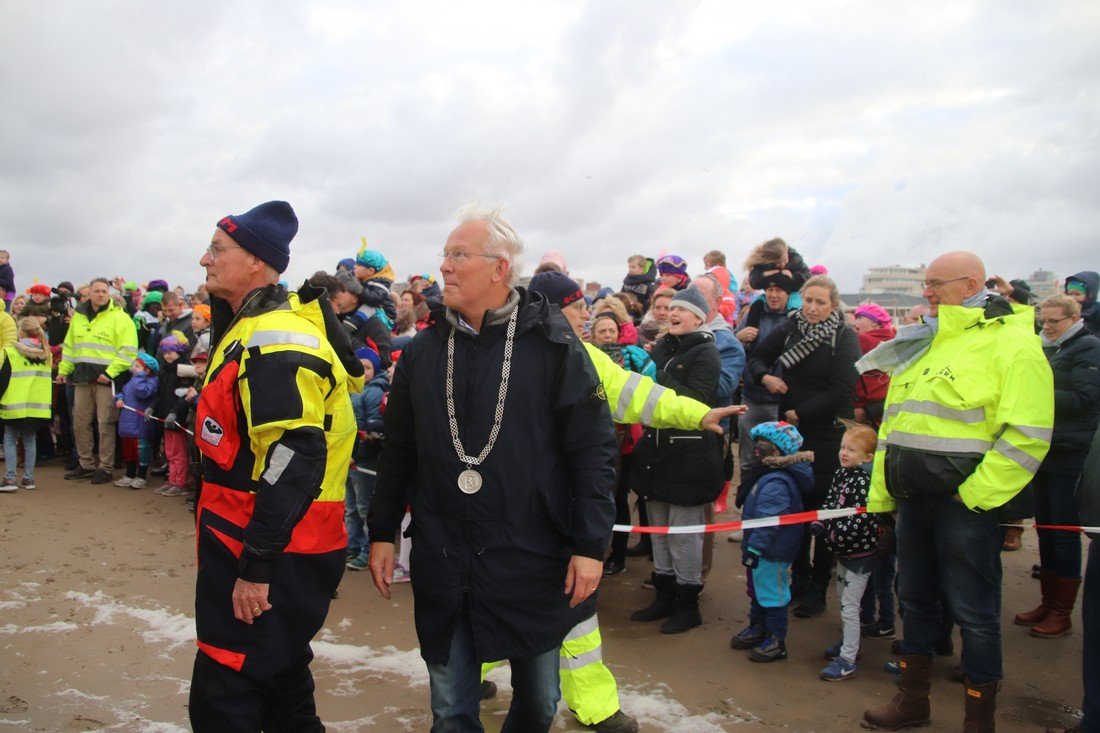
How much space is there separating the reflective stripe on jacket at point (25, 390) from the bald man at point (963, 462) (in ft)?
30.7

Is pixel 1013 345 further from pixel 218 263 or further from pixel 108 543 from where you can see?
pixel 108 543

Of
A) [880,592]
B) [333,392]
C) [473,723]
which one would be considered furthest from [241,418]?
[880,592]

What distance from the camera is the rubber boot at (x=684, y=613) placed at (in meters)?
5.29

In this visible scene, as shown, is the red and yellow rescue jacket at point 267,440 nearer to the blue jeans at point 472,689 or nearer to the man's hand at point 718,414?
the blue jeans at point 472,689

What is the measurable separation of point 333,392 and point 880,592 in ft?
13.0

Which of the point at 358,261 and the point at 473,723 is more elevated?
the point at 358,261

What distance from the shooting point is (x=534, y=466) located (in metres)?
2.79

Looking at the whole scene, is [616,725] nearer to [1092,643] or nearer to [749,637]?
[749,637]

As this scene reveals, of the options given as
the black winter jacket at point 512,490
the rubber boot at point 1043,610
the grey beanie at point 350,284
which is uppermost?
the grey beanie at point 350,284

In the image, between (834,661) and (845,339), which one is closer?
(834,661)

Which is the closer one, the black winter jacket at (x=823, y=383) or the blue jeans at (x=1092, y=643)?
the blue jeans at (x=1092, y=643)

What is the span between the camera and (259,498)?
274 centimetres

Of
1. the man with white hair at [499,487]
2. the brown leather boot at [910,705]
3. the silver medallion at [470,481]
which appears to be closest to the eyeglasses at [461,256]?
the man with white hair at [499,487]

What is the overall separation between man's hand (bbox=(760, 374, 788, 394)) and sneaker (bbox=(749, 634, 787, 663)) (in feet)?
6.26
